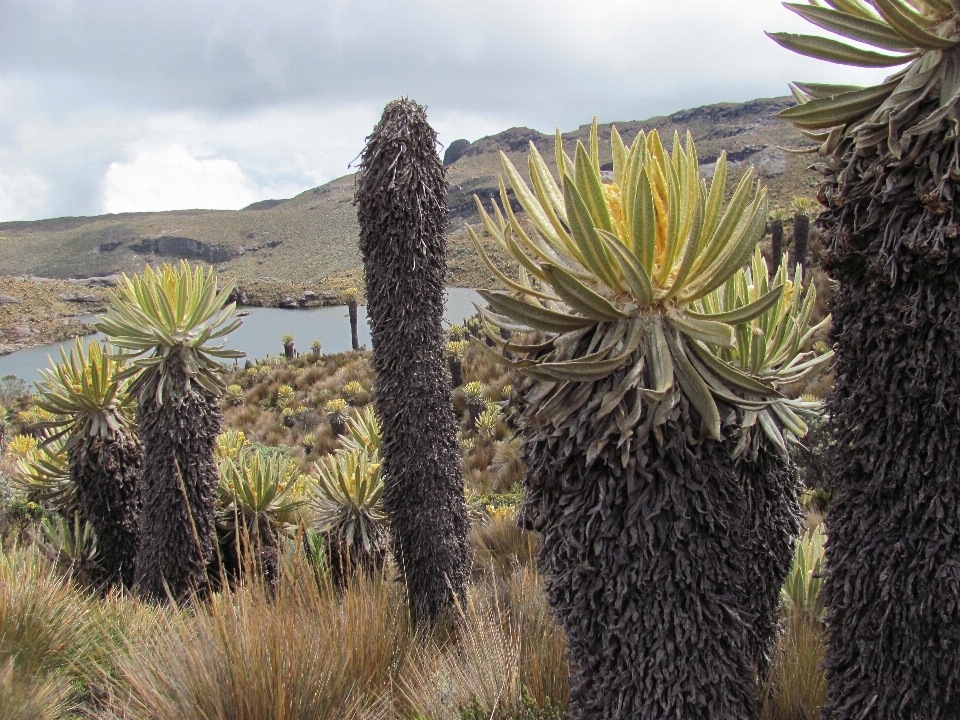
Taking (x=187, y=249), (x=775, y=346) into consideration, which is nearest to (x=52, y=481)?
(x=775, y=346)

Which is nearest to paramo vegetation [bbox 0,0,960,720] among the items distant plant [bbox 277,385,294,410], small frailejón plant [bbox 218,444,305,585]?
small frailejón plant [bbox 218,444,305,585]

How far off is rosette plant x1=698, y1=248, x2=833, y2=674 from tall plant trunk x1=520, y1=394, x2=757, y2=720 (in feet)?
1.28

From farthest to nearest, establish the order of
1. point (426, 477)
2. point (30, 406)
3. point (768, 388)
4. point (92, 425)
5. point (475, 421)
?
point (30, 406) → point (475, 421) → point (92, 425) → point (426, 477) → point (768, 388)

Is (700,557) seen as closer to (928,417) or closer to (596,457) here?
(596,457)

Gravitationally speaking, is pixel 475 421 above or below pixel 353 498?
below

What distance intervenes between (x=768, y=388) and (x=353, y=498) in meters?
4.00

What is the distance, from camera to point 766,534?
7.13 ft

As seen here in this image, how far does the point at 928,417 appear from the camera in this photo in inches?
60.2

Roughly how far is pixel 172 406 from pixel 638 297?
12.3 feet

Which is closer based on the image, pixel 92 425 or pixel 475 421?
pixel 92 425

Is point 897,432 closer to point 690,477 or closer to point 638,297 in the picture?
point 690,477

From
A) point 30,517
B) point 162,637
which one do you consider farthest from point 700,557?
point 30,517

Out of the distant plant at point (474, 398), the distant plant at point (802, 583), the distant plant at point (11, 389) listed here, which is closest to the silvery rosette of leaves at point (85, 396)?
the distant plant at point (802, 583)

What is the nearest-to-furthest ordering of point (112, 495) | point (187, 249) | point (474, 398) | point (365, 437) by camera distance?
point (112, 495), point (365, 437), point (474, 398), point (187, 249)
